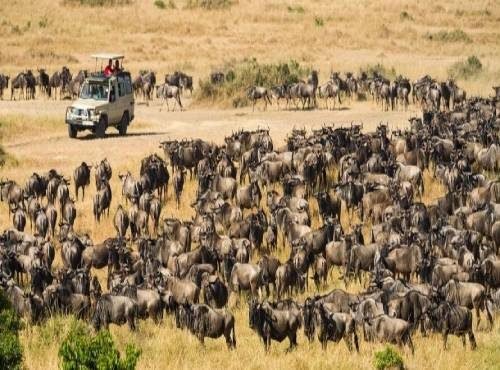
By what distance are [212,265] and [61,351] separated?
6.83m

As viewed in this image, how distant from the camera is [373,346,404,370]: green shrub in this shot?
17656 millimetres

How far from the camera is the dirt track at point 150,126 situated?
3962cm

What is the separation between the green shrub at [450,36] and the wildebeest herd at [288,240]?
38.9 metres

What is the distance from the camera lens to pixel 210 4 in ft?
292

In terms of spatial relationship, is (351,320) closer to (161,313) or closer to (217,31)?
(161,313)

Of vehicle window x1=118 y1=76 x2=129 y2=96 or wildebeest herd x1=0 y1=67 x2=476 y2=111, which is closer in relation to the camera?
vehicle window x1=118 y1=76 x2=129 y2=96

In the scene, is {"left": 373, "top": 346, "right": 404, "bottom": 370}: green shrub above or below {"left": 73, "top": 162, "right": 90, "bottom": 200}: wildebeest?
below

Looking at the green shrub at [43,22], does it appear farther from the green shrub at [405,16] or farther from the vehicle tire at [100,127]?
the vehicle tire at [100,127]

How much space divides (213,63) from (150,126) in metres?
19.6

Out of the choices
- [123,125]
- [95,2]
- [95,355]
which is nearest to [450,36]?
[95,2]

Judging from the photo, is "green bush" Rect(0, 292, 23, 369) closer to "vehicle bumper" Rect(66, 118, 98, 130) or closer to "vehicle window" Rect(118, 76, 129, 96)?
"vehicle bumper" Rect(66, 118, 98, 130)

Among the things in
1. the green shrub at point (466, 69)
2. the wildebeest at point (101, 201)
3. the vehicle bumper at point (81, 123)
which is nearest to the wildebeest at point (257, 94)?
the vehicle bumper at point (81, 123)

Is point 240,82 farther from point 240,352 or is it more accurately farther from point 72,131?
point 240,352

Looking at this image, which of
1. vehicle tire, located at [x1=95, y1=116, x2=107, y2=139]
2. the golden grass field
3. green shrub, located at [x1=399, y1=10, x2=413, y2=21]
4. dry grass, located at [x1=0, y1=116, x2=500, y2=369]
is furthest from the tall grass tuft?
dry grass, located at [x1=0, y1=116, x2=500, y2=369]
